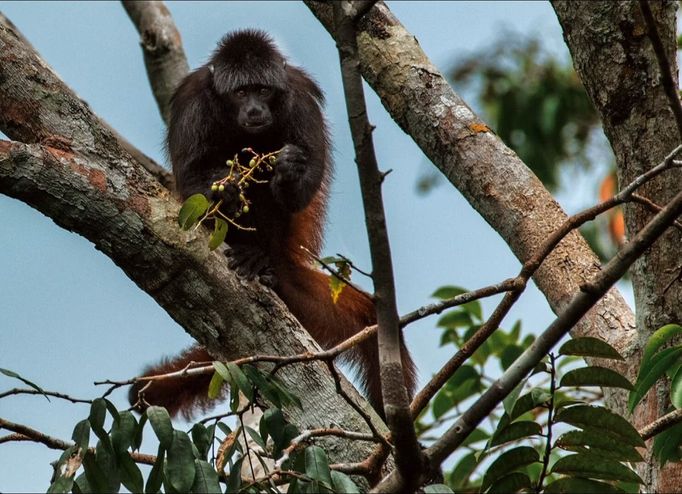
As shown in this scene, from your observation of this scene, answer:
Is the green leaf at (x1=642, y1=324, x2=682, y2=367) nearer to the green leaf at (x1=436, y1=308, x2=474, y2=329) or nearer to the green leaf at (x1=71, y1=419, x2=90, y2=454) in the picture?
the green leaf at (x1=71, y1=419, x2=90, y2=454)

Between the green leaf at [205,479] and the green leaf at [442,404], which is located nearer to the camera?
the green leaf at [205,479]

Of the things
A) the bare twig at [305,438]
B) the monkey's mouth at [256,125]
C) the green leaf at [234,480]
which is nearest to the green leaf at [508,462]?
the bare twig at [305,438]

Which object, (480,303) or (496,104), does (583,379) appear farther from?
(496,104)

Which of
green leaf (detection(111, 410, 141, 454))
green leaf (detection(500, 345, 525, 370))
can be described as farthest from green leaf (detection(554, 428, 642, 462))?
green leaf (detection(500, 345, 525, 370))

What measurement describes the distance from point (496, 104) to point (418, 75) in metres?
6.30

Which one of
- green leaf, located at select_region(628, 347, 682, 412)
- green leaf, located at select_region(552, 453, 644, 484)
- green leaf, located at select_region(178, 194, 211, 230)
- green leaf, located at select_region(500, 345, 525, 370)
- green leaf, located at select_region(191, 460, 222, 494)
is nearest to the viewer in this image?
green leaf, located at select_region(191, 460, 222, 494)

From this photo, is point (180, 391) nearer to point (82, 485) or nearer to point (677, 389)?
point (82, 485)

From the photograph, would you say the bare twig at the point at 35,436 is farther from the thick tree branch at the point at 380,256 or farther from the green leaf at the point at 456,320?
the green leaf at the point at 456,320

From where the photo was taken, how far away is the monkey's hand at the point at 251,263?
4305mm

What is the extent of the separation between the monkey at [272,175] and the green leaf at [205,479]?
6.10ft

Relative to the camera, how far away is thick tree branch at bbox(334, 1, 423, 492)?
255 centimetres

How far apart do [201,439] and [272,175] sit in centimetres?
248

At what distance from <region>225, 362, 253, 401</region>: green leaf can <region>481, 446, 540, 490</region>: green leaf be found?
→ 74 centimetres

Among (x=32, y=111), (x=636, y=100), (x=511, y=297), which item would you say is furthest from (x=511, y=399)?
(x=32, y=111)
